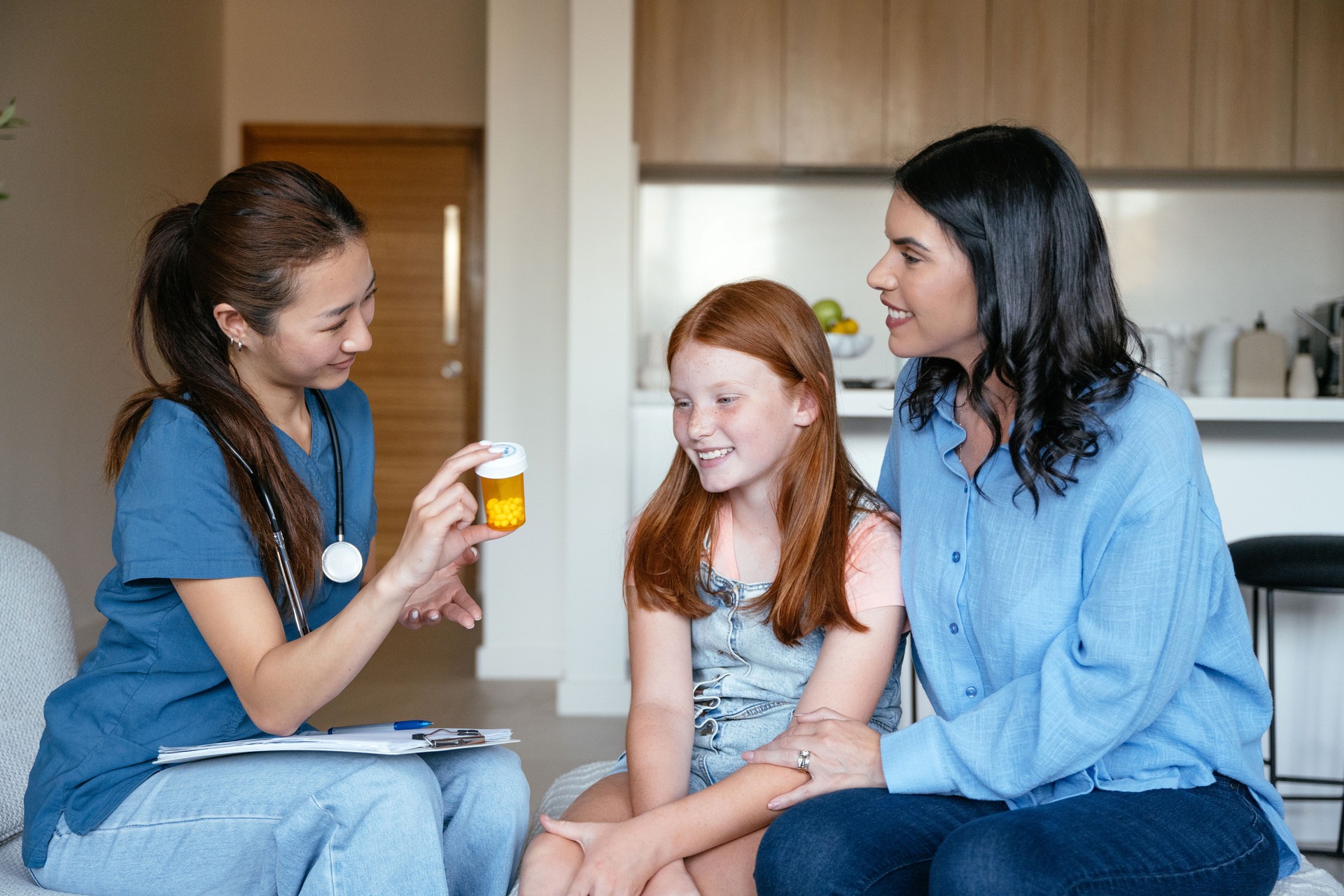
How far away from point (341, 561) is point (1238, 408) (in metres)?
2.21

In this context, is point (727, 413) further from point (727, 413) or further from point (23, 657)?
point (23, 657)

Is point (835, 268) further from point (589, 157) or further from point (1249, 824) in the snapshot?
point (1249, 824)

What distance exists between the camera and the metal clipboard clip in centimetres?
121

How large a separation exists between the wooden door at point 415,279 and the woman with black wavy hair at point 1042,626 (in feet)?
14.4

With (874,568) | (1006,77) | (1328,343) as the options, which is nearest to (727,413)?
(874,568)

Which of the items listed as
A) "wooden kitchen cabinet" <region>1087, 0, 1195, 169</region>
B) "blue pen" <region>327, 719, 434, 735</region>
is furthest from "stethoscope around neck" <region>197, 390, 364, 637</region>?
"wooden kitchen cabinet" <region>1087, 0, 1195, 169</region>

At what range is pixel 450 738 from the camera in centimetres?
121

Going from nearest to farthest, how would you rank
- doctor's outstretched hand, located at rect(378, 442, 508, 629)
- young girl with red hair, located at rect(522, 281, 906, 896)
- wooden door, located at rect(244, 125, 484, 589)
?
doctor's outstretched hand, located at rect(378, 442, 508, 629) < young girl with red hair, located at rect(522, 281, 906, 896) < wooden door, located at rect(244, 125, 484, 589)

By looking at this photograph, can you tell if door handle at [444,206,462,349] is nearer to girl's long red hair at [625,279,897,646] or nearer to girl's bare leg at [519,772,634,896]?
girl's long red hair at [625,279,897,646]

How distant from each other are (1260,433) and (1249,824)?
1.89 metres

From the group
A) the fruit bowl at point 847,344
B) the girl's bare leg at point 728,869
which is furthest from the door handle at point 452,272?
the girl's bare leg at point 728,869

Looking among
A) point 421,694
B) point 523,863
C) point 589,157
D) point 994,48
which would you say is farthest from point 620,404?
point 523,863

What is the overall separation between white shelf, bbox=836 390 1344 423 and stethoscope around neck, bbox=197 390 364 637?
1449 mm

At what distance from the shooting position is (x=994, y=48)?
3719 mm
